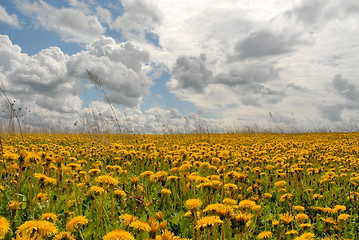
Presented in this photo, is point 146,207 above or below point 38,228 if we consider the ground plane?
below

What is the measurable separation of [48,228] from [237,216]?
1216mm

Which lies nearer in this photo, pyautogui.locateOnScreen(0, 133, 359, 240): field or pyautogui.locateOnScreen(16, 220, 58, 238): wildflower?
pyautogui.locateOnScreen(16, 220, 58, 238): wildflower

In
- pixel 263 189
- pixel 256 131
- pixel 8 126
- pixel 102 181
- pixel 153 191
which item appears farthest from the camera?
pixel 256 131

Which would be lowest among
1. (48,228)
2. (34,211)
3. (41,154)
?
(34,211)

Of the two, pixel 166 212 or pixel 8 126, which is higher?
pixel 8 126

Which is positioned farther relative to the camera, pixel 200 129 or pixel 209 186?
pixel 200 129

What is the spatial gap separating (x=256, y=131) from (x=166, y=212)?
64.8 ft

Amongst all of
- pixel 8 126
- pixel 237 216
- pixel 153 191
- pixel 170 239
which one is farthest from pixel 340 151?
pixel 8 126

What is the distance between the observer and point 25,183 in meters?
3.57

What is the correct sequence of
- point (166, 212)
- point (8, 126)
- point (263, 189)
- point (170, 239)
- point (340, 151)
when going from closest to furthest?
point (170, 239)
point (166, 212)
point (263, 189)
point (340, 151)
point (8, 126)

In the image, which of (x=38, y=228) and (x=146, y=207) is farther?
(x=146, y=207)

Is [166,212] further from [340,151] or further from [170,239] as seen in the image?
[340,151]

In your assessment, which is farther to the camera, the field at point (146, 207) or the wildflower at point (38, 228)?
the field at point (146, 207)

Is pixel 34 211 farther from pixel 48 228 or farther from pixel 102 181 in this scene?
pixel 48 228
